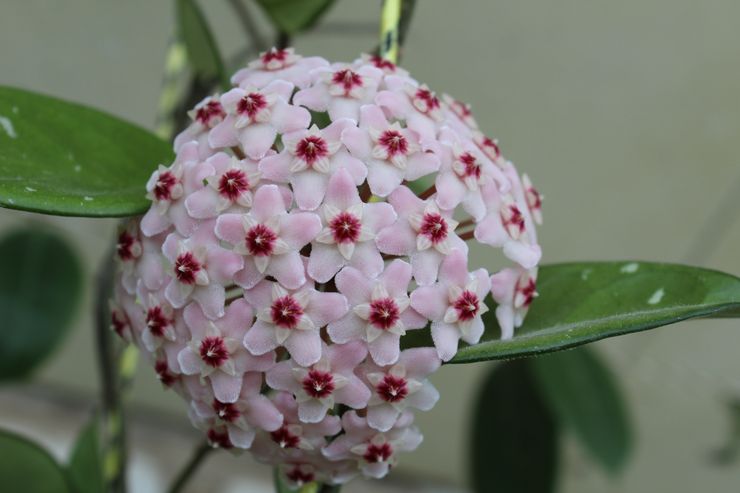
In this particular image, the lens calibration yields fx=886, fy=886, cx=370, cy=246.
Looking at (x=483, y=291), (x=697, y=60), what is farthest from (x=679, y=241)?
(x=483, y=291)

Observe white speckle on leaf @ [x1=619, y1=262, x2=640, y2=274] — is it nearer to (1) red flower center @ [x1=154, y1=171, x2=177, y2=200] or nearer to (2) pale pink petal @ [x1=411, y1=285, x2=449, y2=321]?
(2) pale pink petal @ [x1=411, y1=285, x2=449, y2=321]

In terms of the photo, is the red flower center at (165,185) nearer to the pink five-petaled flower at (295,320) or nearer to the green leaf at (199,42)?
the pink five-petaled flower at (295,320)

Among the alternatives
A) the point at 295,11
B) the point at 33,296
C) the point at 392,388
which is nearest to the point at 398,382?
the point at 392,388

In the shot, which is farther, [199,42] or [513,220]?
[199,42]

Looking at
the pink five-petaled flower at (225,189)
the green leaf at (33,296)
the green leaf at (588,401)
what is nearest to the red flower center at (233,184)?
the pink five-petaled flower at (225,189)

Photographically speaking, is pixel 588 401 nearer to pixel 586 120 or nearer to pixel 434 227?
pixel 586 120

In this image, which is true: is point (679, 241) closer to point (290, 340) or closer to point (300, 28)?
point (300, 28)
